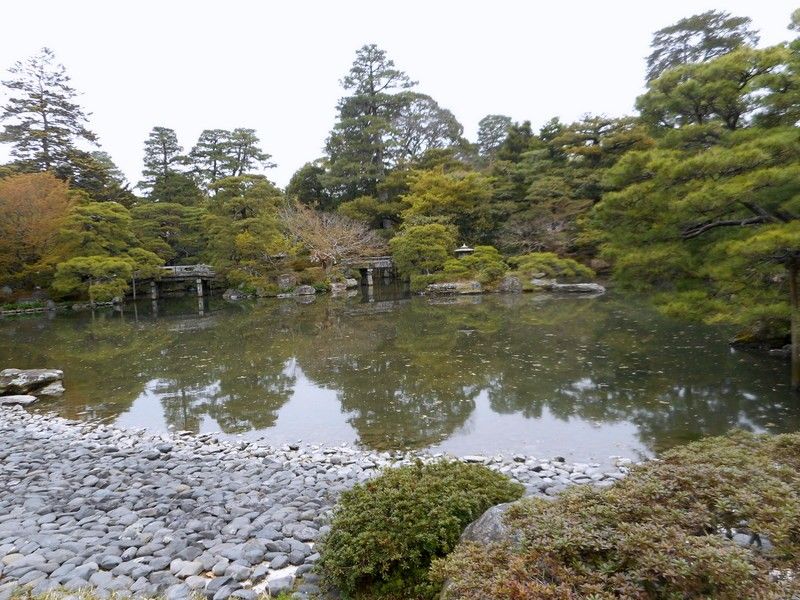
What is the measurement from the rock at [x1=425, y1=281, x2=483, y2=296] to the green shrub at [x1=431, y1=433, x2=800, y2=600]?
18.7m

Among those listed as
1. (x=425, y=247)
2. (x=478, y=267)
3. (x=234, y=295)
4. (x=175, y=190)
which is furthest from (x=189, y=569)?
(x=175, y=190)

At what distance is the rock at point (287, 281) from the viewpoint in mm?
23781

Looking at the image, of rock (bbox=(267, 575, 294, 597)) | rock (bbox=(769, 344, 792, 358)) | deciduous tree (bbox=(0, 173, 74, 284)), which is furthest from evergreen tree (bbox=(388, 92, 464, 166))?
rock (bbox=(267, 575, 294, 597))

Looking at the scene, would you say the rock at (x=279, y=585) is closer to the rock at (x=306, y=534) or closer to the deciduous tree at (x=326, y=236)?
the rock at (x=306, y=534)

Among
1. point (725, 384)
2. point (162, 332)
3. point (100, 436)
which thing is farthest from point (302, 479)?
point (162, 332)

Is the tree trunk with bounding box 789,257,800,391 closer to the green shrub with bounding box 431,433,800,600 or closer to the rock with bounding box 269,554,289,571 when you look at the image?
the green shrub with bounding box 431,433,800,600

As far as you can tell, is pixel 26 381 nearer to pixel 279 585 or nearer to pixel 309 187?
pixel 279 585

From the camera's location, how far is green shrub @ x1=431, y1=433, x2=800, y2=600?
4.56 ft

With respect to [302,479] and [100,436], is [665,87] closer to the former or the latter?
[302,479]

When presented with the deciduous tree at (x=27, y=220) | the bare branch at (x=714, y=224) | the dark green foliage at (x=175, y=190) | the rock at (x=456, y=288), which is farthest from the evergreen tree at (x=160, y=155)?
the bare branch at (x=714, y=224)

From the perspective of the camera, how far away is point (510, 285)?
2061cm

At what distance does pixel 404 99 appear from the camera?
103 ft

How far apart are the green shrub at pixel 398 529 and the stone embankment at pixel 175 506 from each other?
319 mm

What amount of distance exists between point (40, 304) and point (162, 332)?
1158 centimetres
